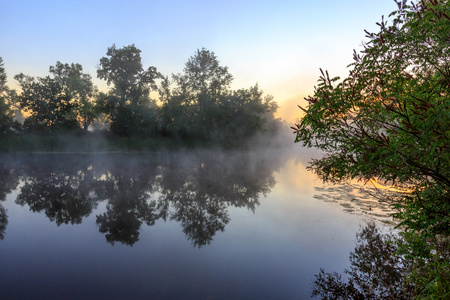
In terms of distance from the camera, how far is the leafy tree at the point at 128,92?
1886 inches

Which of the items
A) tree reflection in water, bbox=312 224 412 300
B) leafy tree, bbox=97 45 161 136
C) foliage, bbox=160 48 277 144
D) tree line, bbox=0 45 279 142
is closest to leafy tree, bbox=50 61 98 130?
tree line, bbox=0 45 279 142

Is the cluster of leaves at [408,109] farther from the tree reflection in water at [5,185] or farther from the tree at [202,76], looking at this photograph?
the tree at [202,76]

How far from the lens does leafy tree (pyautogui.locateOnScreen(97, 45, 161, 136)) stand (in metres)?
47.9

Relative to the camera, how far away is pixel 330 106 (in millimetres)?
5176

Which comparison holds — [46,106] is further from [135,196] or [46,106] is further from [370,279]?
[370,279]

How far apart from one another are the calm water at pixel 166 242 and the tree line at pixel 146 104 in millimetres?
31422

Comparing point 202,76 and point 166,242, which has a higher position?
point 202,76

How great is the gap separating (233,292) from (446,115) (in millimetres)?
5169

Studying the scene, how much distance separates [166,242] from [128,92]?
163 ft

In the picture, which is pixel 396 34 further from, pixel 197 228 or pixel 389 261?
pixel 197 228

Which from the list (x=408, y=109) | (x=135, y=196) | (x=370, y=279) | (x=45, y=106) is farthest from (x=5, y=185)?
(x=45, y=106)

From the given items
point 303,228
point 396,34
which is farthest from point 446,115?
point 303,228

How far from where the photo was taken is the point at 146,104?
5312cm

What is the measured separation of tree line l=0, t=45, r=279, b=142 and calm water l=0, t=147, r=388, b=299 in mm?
31422
